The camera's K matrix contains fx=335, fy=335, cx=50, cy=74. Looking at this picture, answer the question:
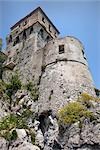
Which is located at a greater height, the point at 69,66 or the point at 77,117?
the point at 69,66

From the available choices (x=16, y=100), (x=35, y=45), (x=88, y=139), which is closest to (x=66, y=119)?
(x=88, y=139)

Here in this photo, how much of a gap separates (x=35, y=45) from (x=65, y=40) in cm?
460

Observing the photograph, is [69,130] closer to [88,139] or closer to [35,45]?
[88,139]

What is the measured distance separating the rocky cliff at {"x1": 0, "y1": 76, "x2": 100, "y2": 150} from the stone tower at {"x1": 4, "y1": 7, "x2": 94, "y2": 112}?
3.47ft

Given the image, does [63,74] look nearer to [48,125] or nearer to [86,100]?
[86,100]

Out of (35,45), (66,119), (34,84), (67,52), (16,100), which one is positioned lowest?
(66,119)

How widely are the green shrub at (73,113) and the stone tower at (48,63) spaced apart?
150 centimetres

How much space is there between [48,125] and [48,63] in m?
7.77

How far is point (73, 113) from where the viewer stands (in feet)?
84.6

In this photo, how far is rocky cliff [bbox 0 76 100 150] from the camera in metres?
23.8

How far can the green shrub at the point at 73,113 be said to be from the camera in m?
25.3

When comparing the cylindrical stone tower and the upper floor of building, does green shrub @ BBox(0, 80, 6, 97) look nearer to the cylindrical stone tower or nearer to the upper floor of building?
the cylindrical stone tower

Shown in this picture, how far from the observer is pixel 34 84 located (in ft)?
107

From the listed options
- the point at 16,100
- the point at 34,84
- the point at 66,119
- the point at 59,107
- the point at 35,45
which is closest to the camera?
the point at 66,119
